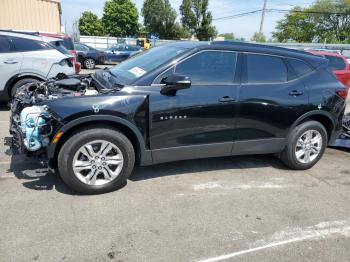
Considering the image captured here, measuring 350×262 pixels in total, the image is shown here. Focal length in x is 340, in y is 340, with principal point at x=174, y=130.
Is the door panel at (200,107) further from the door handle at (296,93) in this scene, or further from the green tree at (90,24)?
the green tree at (90,24)

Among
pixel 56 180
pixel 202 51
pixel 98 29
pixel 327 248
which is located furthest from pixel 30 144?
pixel 98 29

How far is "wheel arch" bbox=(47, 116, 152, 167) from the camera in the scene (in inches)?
141

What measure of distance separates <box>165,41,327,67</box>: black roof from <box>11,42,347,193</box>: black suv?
2cm

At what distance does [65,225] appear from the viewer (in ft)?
10.6

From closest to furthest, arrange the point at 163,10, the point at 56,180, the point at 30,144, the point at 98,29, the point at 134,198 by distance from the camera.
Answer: the point at 30,144, the point at 134,198, the point at 56,180, the point at 163,10, the point at 98,29

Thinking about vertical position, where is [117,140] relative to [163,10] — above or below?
below

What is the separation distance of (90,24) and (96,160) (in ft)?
256

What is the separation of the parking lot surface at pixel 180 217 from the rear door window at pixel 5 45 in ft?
10.9

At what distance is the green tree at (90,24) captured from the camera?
72.1 metres

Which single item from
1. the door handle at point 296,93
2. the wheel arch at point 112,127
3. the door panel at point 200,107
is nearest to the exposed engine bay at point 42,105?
the wheel arch at point 112,127

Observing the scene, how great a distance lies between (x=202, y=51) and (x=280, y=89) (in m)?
1.23

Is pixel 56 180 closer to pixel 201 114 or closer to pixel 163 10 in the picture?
pixel 201 114

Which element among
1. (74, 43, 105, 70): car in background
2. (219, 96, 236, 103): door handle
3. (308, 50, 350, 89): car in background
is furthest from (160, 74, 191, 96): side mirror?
(74, 43, 105, 70): car in background

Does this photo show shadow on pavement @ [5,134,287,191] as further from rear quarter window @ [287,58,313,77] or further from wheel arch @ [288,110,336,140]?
rear quarter window @ [287,58,313,77]
